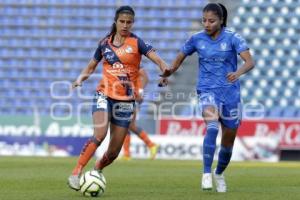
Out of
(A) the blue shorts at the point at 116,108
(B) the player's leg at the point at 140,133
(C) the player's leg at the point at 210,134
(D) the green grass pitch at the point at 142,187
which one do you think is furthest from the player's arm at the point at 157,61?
(B) the player's leg at the point at 140,133

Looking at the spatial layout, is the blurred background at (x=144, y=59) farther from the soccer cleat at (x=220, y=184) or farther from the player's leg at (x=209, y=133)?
the player's leg at (x=209, y=133)

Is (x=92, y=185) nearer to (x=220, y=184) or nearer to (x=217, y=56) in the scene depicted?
(x=220, y=184)

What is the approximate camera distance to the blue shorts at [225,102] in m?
8.62

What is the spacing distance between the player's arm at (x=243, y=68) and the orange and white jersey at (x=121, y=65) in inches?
37.5

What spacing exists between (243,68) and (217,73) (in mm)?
343

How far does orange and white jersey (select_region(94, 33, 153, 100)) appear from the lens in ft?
28.0

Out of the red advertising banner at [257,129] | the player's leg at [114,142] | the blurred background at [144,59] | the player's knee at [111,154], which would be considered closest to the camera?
the player's leg at [114,142]

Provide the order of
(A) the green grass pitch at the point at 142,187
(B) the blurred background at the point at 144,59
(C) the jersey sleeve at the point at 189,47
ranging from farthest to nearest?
(B) the blurred background at the point at 144,59 → (C) the jersey sleeve at the point at 189,47 → (A) the green grass pitch at the point at 142,187

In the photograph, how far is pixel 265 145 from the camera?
924 inches

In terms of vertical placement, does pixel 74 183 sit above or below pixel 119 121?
below

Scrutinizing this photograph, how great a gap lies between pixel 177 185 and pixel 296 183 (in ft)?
5.60

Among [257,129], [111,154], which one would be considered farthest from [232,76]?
[257,129]

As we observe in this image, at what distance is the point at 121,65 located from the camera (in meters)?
8.55

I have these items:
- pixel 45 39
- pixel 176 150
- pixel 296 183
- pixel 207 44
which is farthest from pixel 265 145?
pixel 207 44
